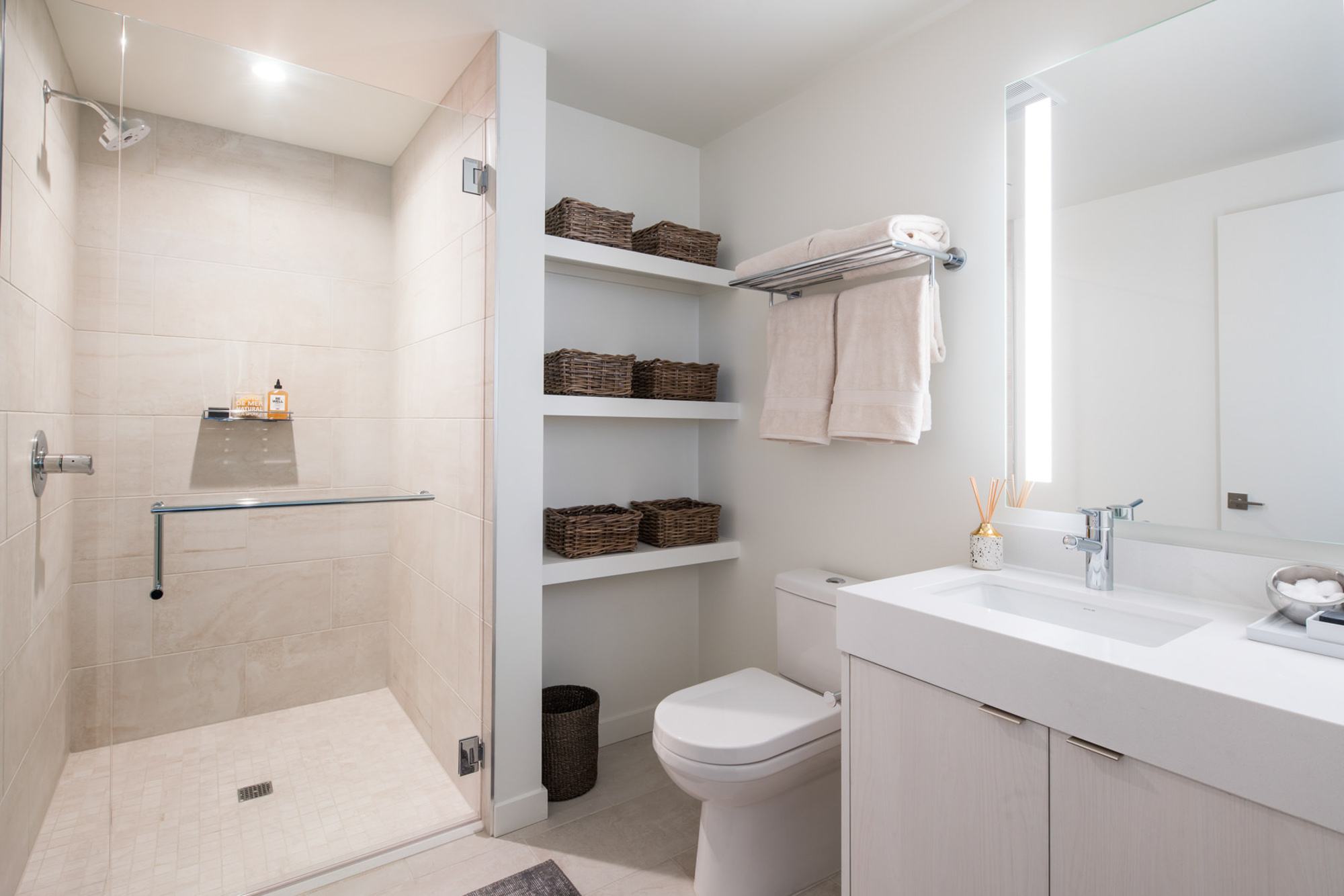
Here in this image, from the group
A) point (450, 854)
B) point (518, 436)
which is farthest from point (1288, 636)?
point (450, 854)

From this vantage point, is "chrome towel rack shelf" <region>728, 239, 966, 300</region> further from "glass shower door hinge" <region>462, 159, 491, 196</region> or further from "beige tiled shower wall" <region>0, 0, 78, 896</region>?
"beige tiled shower wall" <region>0, 0, 78, 896</region>

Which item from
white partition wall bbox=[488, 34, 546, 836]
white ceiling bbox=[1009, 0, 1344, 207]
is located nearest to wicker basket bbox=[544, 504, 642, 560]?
white partition wall bbox=[488, 34, 546, 836]

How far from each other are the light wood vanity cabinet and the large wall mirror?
26.2 inches

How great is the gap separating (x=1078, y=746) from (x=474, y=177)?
2025mm

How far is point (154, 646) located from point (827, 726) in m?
1.66

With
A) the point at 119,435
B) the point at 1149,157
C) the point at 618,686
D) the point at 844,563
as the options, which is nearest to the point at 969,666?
the point at 844,563

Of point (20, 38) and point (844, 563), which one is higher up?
point (20, 38)

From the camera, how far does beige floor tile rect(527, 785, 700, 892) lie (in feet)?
5.76

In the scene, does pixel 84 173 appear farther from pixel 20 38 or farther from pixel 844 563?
pixel 844 563

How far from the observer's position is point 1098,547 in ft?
4.62

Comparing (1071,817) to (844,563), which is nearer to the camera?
(1071,817)

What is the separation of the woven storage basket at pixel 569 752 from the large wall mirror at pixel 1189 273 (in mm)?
1524

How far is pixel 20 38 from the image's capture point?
132 cm

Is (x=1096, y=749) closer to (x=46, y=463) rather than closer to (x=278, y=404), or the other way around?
(x=278, y=404)
